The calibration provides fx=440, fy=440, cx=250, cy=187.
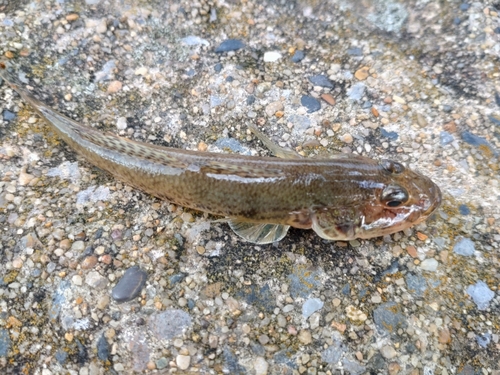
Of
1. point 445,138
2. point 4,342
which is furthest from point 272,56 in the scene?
point 4,342

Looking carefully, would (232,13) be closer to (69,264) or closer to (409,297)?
(69,264)

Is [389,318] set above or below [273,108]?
below

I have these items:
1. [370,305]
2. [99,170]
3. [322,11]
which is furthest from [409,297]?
[322,11]

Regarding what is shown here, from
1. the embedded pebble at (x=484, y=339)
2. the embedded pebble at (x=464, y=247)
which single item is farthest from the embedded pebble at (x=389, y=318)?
the embedded pebble at (x=464, y=247)

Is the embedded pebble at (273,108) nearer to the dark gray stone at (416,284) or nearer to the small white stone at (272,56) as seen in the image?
Answer: the small white stone at (272,56)

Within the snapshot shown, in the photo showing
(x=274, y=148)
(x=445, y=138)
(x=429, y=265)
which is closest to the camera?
(x=429, y=265)

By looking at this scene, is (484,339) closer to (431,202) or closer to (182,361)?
(431,202)
